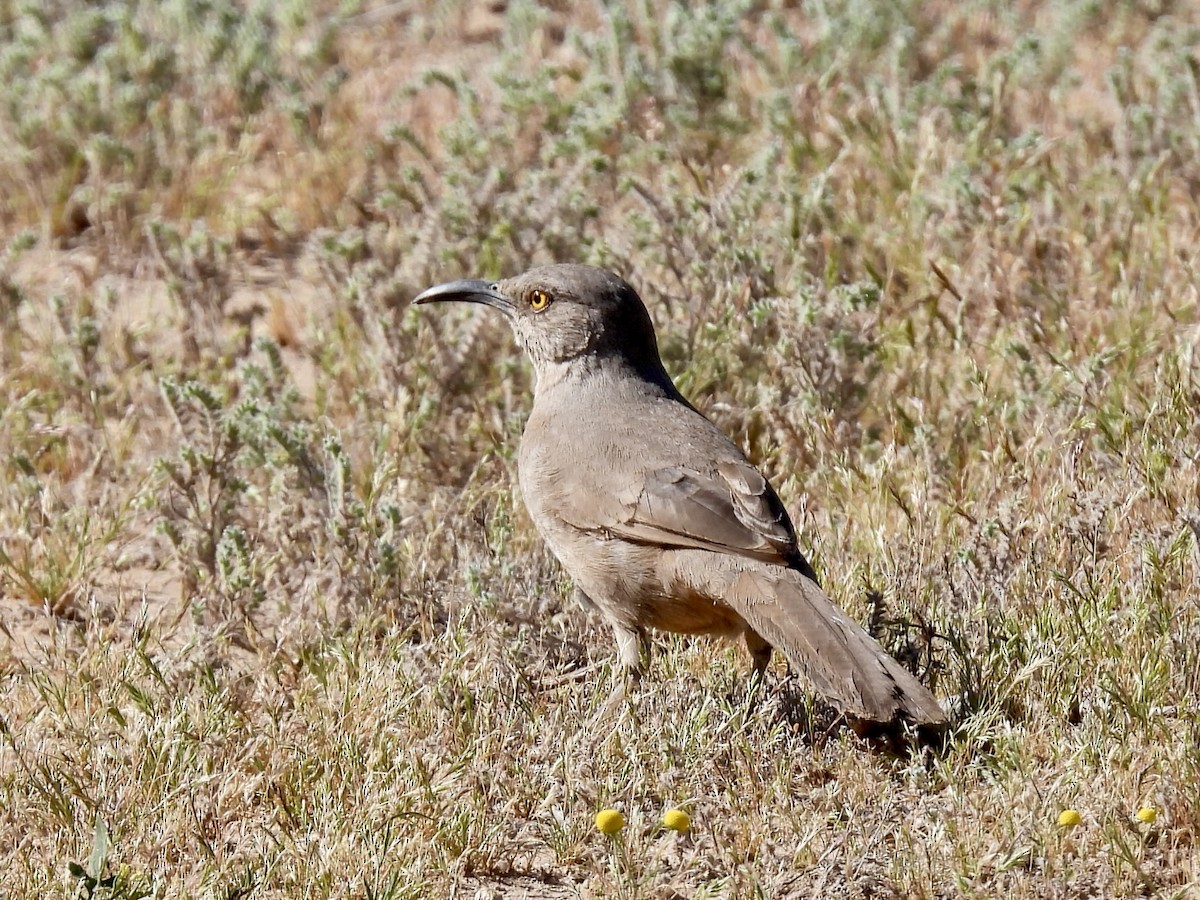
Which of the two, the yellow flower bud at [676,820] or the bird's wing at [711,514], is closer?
the yellow flower bud at [676,820]

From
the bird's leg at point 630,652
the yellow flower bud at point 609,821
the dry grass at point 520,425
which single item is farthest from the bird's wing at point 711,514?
the yellow flower bud at point 609,821

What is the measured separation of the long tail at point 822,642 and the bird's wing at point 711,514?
62 millimetres

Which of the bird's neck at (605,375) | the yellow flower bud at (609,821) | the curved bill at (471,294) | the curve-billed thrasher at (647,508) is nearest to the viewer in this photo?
the yellow flower bud at (609,821)

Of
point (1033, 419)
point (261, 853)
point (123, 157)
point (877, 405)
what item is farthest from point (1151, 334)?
point (123, 157)

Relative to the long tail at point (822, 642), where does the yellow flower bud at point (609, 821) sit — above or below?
below

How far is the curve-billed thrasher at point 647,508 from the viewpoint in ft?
14.9

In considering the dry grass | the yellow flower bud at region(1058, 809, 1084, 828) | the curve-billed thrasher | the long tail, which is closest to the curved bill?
the curve-billed thrasher

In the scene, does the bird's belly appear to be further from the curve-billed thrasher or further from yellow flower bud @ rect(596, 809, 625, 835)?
yellow flower bud @ rect(596, 809, 625, 835)

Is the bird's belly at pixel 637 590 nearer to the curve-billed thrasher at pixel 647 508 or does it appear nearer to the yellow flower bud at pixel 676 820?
the curve-billed thrasher at pixel 647 508

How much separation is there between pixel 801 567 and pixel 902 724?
55cm

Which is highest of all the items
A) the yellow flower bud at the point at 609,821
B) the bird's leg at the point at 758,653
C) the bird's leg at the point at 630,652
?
the yellow flower bud at the point at 609,821

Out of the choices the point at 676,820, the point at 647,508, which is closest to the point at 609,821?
the point at 676,820

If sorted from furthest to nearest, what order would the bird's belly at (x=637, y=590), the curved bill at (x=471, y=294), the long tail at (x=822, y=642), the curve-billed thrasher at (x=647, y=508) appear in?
the curved bill at (x=471, y=294), the bird's belly at (x=637, y=590), the curve-billed thrasher at (x=647, y=508), the long tail at (x=822, y=642)

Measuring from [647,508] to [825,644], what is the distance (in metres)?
0.81
